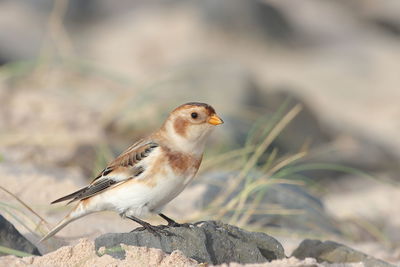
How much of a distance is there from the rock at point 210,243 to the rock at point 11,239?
351 millimetres

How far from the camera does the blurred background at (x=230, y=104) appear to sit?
5164 millimetres

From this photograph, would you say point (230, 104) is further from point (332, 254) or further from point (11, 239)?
point (11, 239)

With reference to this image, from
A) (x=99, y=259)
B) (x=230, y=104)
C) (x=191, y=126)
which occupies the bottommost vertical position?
(x=230, y=104)

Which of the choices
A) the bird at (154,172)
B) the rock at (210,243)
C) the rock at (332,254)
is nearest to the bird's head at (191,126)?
the bird at (154,172)

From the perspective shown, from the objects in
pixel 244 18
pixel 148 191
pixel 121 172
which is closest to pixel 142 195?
pixel 148 191

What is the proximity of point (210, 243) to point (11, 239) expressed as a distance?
0.82 m

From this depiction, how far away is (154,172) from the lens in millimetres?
3590

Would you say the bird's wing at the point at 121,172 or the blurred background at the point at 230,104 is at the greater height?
the bird's wing at the point at 121,172

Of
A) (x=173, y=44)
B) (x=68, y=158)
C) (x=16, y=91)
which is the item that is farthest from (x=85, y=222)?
(x=173, y=44)

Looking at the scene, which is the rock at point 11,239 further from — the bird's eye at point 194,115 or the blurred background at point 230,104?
the bird's eye at point 194,115

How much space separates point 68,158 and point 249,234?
9.19 ft

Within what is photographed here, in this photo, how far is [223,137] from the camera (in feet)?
24.5

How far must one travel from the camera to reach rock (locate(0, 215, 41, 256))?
3.37 meters

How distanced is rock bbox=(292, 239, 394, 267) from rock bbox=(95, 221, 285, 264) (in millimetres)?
406
